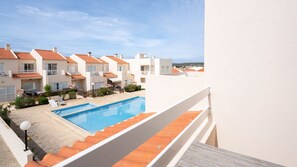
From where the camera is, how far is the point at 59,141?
443 inches

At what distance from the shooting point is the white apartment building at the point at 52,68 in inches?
1043

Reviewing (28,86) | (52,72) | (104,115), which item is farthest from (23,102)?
(104,115)

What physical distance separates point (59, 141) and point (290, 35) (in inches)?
501

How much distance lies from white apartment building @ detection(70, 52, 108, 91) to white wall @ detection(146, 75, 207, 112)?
22620 millimetres

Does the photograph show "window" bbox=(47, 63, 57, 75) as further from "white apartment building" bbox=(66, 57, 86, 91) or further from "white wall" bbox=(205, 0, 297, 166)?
"white wall" bbox=(205, 0, 297, 166)

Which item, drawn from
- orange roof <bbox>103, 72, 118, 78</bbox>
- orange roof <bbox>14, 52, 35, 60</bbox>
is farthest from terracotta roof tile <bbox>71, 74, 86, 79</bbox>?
orange roof <bbox>14, 52, 35, 60</bbox>

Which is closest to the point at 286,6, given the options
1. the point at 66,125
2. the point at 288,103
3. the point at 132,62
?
the point at 288,103

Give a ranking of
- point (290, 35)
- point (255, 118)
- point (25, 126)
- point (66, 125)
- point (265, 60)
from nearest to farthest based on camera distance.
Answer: point (290, 35) < point (265, 60) < point (255, 118) < point (25, 126) < point (66, 125)

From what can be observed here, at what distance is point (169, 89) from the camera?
754 centimetres

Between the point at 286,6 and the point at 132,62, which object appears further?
the point at 132,62

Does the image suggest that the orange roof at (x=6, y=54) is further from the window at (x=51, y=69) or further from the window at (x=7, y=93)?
the window at (x=51, y=69)

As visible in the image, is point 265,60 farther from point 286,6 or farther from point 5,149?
point 5,149

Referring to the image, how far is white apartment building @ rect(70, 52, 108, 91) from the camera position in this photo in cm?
3039

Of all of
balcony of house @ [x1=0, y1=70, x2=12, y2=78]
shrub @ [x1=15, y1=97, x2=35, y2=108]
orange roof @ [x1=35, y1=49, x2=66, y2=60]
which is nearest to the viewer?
shrub @ [x1=15, y1=97, x2=35, y2=108]
